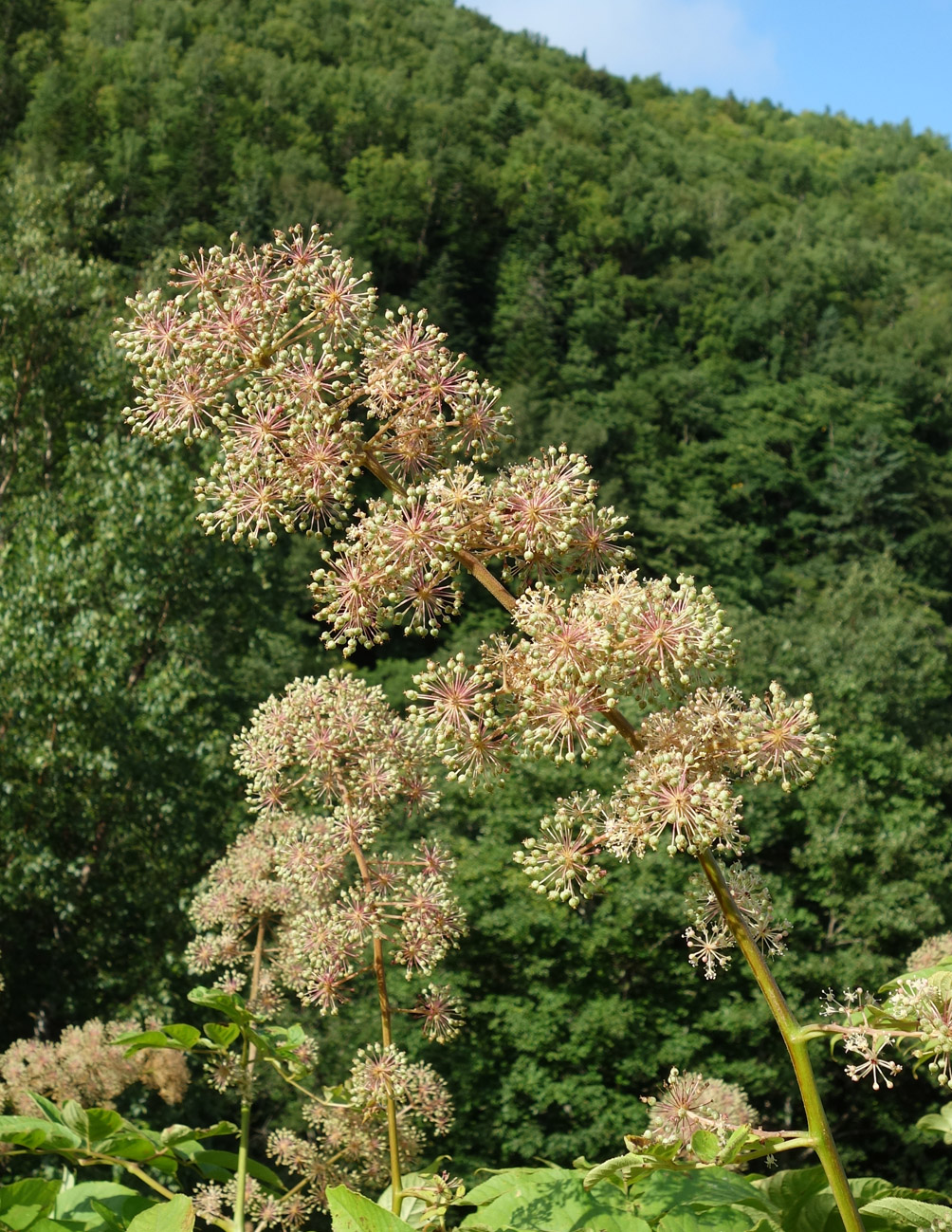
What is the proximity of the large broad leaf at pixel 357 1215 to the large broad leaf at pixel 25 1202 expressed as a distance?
0.86m

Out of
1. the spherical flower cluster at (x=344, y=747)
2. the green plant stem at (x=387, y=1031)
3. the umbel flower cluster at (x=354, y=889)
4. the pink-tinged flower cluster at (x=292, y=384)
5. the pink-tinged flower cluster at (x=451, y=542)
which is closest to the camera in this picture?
the pink-tinged flower cluster at (x=451, y=542)

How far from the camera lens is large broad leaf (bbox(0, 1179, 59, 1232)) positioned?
2.03 meters

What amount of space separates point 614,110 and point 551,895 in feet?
460

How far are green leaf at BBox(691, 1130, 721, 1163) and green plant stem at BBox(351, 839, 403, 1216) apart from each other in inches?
33.1

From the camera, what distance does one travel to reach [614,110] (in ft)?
419

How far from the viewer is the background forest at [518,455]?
752 inches

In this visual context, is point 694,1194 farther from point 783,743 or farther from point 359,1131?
point 359,1131

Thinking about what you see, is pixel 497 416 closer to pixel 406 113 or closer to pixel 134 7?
pixel 406 113

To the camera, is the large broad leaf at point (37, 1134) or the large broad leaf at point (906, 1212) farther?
the large broad leaf at point (37, 1134)

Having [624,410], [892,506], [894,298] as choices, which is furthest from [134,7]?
[892,506]

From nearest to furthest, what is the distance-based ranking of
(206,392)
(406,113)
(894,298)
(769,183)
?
(206,392) < (894,298) < (406,113) < (769,183)

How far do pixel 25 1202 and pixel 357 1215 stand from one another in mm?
1045

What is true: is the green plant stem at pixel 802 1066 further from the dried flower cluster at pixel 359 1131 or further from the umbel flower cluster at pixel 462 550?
the dried flower cluster at pixel 359 1131

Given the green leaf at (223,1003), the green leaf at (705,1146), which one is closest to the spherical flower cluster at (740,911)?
the green leaf at (705,1146)
